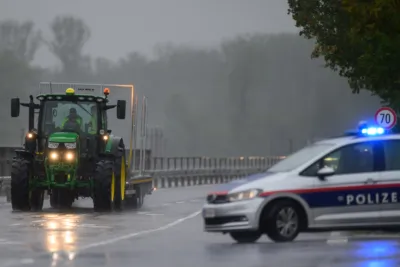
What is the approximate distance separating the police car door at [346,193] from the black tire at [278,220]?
27cm

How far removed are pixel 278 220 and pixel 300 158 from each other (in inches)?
45.5

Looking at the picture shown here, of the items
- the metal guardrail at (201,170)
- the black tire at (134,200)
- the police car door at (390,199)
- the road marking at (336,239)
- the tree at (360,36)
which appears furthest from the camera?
the metal guardrail at (201,170)

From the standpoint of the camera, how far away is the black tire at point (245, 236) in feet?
60.9

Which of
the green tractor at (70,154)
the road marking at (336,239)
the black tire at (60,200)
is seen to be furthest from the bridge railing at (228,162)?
the road marking at (336,239)

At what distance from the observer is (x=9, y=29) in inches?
3123

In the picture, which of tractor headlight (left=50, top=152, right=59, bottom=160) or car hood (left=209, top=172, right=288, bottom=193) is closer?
car hood (left=209, top=172, right=288, bottom=193)

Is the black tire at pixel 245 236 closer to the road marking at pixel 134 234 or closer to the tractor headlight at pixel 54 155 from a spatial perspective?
the road marking at pixel 134 234

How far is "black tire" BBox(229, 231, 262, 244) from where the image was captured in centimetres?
1856

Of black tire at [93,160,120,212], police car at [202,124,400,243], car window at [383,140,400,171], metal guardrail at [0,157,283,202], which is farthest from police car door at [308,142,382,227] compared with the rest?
metal guardrail at [0,157,283,202]

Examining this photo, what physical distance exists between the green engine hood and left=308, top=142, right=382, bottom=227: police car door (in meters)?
11.1

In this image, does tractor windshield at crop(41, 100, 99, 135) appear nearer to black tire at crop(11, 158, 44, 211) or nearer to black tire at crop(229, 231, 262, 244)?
black tire at crop(11, 158, 44, 211)

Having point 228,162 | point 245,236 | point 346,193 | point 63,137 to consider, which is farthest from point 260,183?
point 228,162

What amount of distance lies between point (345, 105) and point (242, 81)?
26.5ft

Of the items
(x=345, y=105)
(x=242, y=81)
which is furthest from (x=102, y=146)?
(x=242, y=81)
